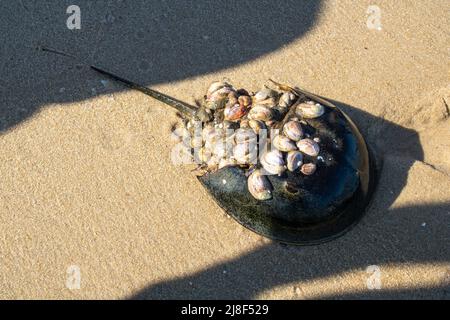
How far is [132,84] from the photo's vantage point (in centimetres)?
342

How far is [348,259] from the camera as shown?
3.05m

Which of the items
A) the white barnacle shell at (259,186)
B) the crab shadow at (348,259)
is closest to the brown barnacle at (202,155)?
the white barnacle shell at (259,186)

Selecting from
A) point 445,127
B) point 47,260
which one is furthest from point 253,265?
point 445,127

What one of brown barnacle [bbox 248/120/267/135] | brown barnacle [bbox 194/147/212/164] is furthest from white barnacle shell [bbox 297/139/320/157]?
brown barnacle [bbox 194/147/212/164]

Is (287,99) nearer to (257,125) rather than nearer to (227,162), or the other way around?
(257,125)

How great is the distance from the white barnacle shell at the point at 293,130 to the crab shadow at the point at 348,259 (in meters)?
0.73

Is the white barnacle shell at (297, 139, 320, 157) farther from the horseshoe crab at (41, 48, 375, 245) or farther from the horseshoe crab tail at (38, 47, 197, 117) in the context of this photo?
the horseshoe crab tail at (38, 47, 197, 117)

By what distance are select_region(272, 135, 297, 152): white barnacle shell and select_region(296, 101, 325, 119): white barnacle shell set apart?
0.65 ft

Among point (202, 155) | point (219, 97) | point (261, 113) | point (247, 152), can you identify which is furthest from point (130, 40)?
point (247, 152)

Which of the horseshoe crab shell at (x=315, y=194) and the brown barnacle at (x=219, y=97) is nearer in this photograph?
the horseshoe crab shell at (x=315, y=194)

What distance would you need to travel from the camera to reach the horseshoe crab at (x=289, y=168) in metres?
2.68

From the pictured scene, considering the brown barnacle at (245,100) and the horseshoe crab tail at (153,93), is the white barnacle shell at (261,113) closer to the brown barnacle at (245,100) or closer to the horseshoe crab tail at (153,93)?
the brown barnacle at (245,100)

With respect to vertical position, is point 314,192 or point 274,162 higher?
point 274,162

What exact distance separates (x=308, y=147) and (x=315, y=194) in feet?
0.81
